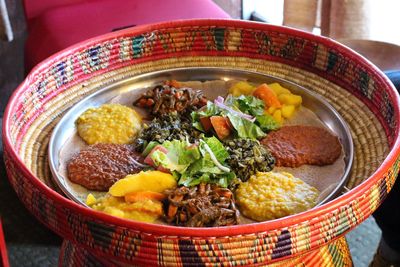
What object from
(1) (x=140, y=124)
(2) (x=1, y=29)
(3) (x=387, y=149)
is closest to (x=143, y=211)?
(1) (x=140, y=124)

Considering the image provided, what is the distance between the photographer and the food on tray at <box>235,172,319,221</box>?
44.8 inches

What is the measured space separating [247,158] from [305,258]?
0.25m

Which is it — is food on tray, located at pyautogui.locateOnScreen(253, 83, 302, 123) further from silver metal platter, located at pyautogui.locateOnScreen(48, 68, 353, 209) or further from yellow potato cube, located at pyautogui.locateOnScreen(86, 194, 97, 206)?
yellow potato cube, located at pyautogui.locateOnScreen(86, 194, 97, 206)

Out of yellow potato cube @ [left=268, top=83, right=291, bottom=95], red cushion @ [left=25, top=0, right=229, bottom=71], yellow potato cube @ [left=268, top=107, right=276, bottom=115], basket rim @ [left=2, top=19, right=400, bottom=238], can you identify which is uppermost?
basket rim @ [left=2, top=19, right=400, bottom=238]

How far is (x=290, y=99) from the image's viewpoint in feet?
4.77

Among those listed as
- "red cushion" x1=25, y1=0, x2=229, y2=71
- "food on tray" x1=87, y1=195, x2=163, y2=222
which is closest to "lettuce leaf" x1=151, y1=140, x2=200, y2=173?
"food on tray" x1=87, y1=195, x2=163, y2=222

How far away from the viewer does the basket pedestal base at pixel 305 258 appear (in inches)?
44.3

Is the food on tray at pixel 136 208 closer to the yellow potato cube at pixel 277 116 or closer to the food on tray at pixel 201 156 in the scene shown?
the food on tray at pixel 201 156

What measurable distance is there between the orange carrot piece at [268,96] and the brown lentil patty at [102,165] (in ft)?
1.17

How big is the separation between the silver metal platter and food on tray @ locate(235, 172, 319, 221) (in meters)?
0.04

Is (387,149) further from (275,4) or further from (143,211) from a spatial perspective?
(275,4)

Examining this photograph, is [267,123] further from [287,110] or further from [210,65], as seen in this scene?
[210,65]

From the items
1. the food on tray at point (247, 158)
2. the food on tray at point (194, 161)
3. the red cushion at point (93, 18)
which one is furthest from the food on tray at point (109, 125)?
the red cushion at point (93, 18)

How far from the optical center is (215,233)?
89cm
